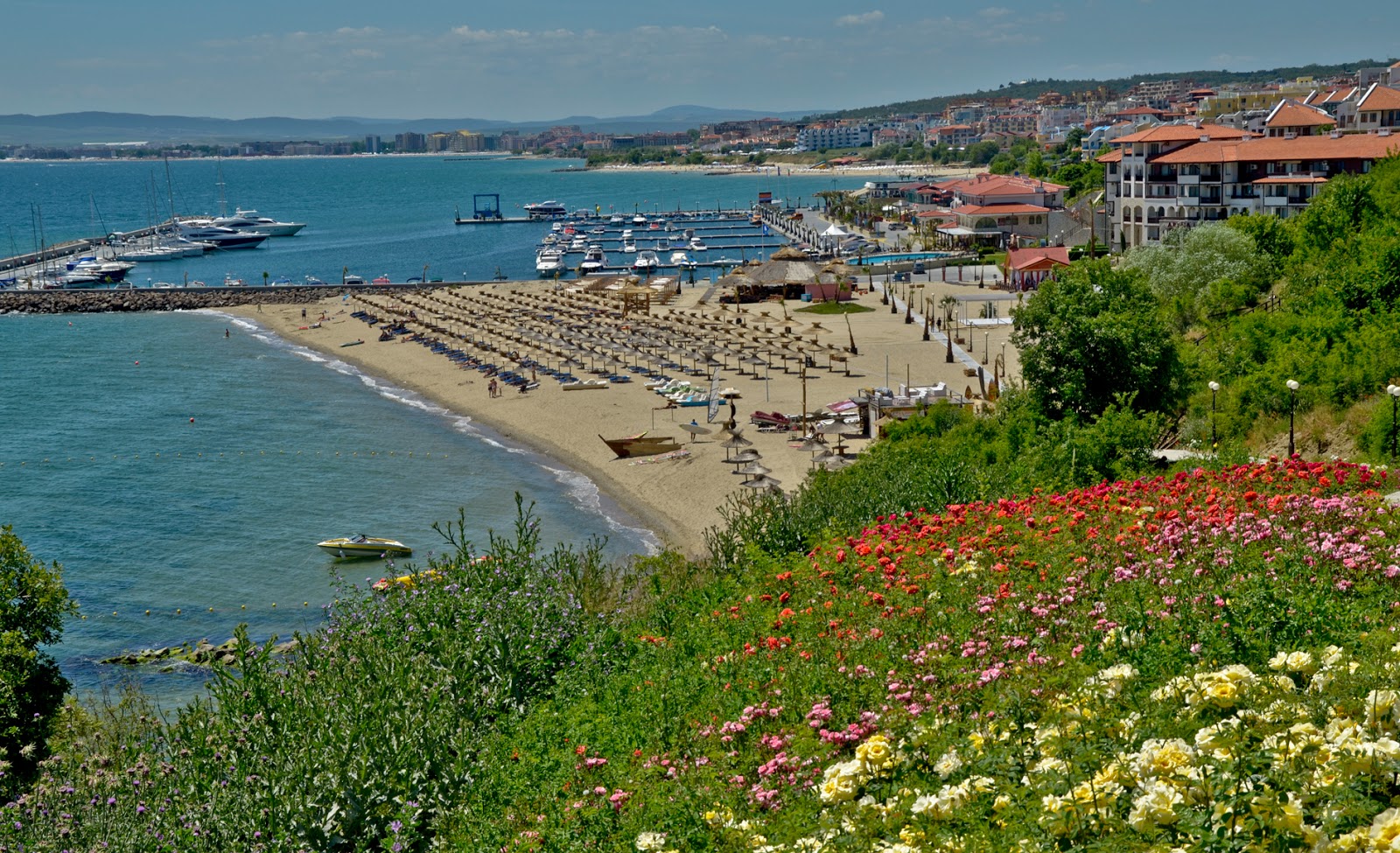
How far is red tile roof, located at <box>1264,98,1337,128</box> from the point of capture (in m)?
62.5

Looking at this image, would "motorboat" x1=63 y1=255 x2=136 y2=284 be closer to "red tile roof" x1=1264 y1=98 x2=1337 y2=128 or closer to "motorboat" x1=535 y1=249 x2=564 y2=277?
"motorboat" x1=535 y1=249 x2=564 y2=277

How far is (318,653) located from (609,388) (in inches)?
1139

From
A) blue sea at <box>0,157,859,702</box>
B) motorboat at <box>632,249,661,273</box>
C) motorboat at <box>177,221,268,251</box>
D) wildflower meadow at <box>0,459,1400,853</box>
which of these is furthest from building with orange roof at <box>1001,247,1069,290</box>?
motorboat at <box>177,221,268,251</box>

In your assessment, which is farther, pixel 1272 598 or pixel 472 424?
pixel 472 424

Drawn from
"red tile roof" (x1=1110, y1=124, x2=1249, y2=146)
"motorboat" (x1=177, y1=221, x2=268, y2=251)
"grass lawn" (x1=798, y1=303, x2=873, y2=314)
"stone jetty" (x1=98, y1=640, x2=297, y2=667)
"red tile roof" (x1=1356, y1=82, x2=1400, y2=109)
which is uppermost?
"red tile roof" (x1=1356, y1=82, x2=1400, y2=109)

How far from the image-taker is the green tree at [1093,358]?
22.4m

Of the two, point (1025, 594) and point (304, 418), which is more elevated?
point (1025, 594)

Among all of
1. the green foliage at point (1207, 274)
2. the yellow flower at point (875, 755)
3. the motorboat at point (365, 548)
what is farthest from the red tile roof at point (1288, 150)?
the yellow flower at point (875, 755)

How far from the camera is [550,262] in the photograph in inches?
3278

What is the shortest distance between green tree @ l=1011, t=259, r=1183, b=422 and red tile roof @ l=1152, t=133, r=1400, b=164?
3414cm

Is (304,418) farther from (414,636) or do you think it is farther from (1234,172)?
(1234,172)

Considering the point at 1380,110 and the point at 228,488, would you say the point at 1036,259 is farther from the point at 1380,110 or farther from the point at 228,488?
the point at 228,488

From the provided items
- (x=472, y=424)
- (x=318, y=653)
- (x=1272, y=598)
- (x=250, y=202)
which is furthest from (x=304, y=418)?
(x=250, y=202)

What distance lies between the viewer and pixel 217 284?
279 ft
